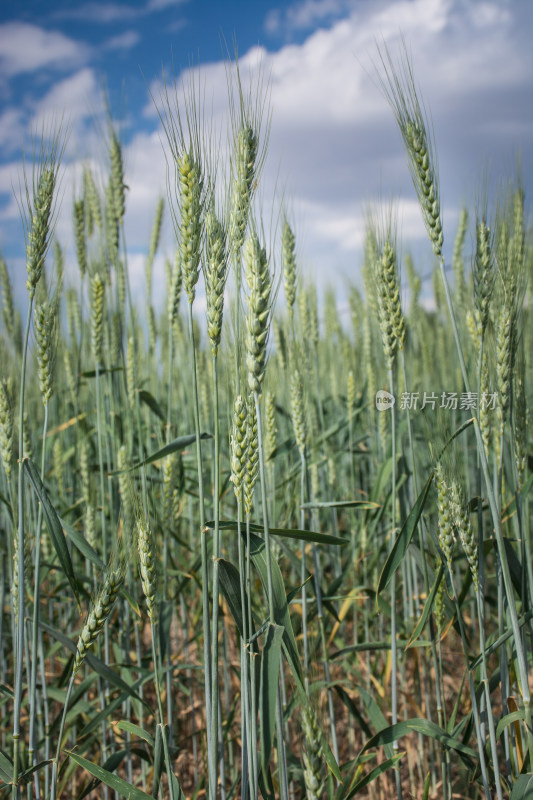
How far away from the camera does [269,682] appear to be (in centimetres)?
101

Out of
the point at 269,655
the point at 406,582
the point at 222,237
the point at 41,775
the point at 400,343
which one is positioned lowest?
the point at 41,775

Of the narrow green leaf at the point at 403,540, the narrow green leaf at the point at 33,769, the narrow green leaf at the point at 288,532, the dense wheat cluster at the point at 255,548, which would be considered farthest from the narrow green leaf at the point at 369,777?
the narrow green leaf at the point at 33,769

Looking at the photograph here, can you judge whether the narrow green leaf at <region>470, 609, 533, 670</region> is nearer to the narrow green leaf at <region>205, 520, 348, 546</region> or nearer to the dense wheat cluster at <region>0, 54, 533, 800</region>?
the dense wheat cluster at <region>0, 54, 533, 800</region>

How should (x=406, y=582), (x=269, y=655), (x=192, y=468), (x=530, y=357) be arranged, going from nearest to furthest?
(x=269, y=655), (x=406, y=582), (x=192, y=468), (x=530, y=357)

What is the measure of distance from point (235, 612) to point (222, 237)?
29.5 inches

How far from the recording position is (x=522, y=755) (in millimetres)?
1424

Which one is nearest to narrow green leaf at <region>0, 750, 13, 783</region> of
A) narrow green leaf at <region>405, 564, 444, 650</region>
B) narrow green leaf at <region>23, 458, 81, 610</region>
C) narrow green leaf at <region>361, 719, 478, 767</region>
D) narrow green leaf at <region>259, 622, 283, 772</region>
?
narrow green leaf at <region>23, 458, 81, 610</region>

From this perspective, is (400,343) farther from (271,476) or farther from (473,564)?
(271,476)

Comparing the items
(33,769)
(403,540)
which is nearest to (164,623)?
(33,769)

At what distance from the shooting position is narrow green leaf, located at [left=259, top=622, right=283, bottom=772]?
96cm

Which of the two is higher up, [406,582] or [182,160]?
[182,160]

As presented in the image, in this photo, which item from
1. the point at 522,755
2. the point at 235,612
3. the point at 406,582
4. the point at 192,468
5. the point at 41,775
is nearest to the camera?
the point at 235,612

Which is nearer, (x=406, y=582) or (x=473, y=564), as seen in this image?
(x=473, y=564)

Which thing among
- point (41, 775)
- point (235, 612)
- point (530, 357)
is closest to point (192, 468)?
point (41, 775)
